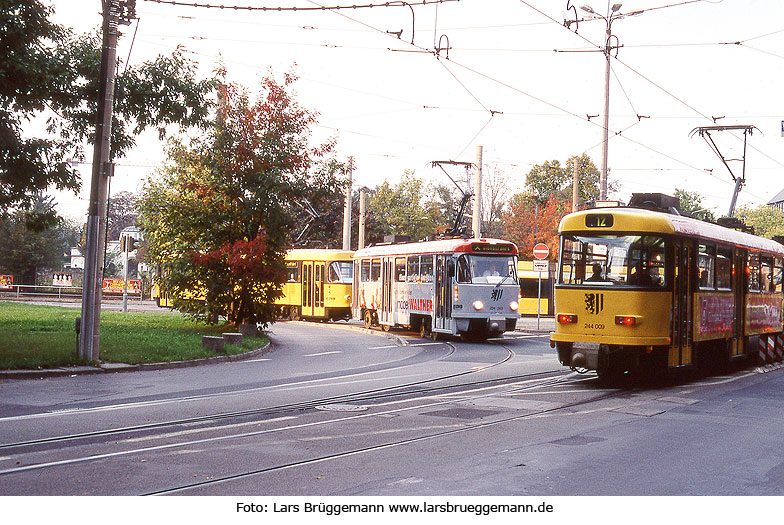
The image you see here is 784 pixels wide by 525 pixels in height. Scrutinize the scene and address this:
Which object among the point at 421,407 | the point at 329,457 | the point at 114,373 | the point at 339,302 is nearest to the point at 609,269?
the point at 421,407

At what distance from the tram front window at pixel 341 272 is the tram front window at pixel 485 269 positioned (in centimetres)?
1171

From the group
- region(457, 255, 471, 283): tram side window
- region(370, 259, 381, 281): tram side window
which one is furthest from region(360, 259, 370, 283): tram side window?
region(457, 255, 471, 283): tram side window

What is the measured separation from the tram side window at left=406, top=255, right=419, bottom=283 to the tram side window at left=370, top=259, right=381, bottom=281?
8.95ft

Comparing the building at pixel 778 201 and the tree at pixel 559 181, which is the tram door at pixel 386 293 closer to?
the tree at pixel 559 181

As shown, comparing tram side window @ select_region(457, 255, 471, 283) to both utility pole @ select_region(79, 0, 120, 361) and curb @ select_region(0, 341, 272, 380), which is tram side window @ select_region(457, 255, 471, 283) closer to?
curb @ select_region(0, 341, 272, 380)

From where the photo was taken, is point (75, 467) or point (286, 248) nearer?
point (75, 467)

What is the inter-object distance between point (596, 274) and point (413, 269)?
13.9 m

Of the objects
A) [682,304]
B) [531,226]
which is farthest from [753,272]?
[531,226]

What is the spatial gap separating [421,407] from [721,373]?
345 inches

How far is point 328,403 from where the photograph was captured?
11914 mm

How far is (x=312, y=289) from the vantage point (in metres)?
37.9

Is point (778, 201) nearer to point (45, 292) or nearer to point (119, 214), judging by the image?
point (119, 214)

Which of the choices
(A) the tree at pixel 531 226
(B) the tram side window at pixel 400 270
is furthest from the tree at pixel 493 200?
(B) the tram side window at pixel 400 270
